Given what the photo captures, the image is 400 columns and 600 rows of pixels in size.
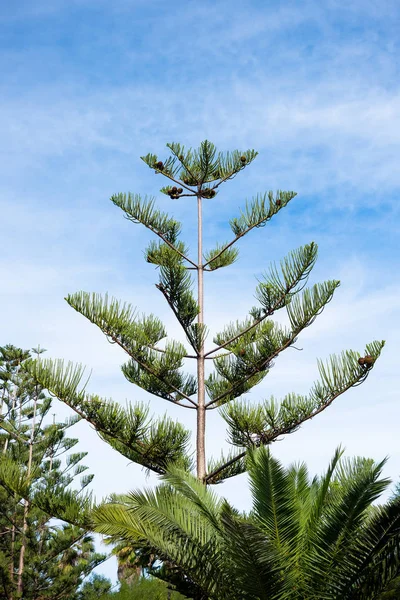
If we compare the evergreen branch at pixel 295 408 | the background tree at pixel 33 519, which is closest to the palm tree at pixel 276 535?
the evergreen branch at pixel 295 408

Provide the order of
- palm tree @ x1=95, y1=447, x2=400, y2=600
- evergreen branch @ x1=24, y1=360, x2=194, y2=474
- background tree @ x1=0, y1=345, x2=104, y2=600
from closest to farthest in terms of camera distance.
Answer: palm tree @ x1=95, y1=447, x2=400, y2=600 → evergreen branch @ x1=24, y1=360, x2=194, y2=474 → background tree @ x1=0, y1=345, x2=104, y2=600

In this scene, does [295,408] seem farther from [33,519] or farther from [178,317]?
[33,519]

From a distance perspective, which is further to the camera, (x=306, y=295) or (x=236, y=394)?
(x=236, y=394)

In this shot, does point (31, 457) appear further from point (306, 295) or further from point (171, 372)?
point (306, 295)

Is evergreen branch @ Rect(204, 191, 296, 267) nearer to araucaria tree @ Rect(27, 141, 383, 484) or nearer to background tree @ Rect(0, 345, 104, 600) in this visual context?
araucaria tree @ Rect(27, 141, 383, 484)

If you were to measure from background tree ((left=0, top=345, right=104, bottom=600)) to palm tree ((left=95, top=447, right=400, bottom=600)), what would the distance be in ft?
23.5

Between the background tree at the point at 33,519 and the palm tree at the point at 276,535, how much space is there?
716cm

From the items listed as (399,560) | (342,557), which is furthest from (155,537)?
(399,560)

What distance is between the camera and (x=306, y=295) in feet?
22.9

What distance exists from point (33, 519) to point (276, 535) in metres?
8.76

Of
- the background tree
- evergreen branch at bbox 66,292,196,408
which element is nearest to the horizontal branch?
evergreen branch at bbox 66,292,196,408

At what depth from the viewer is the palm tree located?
14.3ft

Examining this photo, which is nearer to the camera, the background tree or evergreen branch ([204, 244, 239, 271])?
evergreen branch ([204, 244, 239, 271])

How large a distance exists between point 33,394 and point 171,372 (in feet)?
23.7
